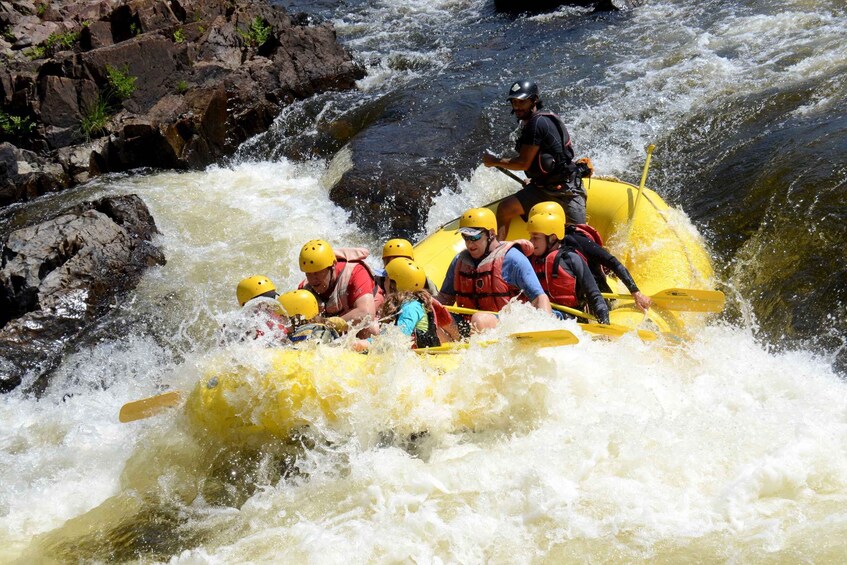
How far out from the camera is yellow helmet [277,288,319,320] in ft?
16.5

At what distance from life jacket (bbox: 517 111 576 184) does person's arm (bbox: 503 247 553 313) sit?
1181 millimetres

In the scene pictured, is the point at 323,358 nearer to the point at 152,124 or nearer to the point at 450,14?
the point at 152,124

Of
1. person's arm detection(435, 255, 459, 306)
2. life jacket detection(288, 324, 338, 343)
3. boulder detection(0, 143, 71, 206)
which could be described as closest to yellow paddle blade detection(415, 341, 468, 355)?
life jacket detection(288, 324, 338, 343)

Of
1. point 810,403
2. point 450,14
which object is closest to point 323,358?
point 810,403

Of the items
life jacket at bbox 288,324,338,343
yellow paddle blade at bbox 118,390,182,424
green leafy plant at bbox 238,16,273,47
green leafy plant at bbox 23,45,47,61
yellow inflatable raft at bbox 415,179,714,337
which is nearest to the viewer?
yellow paddle blade at bbox 118,390,182,424

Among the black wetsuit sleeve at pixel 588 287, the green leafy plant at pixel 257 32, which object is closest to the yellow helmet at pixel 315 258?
the black wetsuit sleeve at pixel 588 287

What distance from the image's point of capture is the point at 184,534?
4.55 metres

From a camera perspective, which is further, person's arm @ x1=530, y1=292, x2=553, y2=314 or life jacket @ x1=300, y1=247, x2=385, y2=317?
life jacket @ x1=300, y1=247, x2=385, y2=317

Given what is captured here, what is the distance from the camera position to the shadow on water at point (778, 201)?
236 inches

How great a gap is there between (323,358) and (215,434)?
795 millimetres

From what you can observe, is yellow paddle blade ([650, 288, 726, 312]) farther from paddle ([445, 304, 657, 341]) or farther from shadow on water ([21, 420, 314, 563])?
shadow on water ([21, 420, 314, 563])

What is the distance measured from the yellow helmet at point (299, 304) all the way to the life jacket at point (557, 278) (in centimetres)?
164

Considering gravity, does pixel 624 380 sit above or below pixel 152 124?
below

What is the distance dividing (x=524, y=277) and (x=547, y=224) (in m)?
0.45
